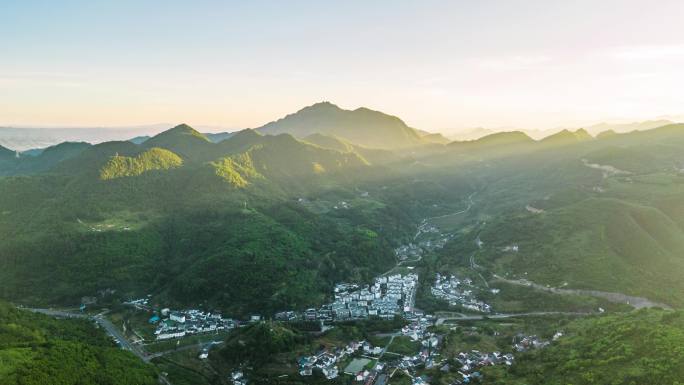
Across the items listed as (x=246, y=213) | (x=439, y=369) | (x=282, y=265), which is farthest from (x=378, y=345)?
(x=246, y=213)

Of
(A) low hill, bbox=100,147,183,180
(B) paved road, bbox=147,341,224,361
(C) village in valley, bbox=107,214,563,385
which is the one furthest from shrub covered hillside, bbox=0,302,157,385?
(A) low hill, bbox=100,147,183,180

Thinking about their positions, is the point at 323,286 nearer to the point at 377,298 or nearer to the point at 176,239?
the point at 377,298

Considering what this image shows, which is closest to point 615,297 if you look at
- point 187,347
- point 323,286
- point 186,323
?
point 323,286

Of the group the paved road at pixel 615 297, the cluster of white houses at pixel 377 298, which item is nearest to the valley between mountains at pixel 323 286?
the paved road at pixel 615 297

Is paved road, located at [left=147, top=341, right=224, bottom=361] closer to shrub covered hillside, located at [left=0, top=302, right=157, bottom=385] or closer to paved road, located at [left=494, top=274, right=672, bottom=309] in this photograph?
shrub covered hillside, located at [left=0, top=302, right=157, bottom=385]

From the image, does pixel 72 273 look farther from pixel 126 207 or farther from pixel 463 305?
pixel 463 305
